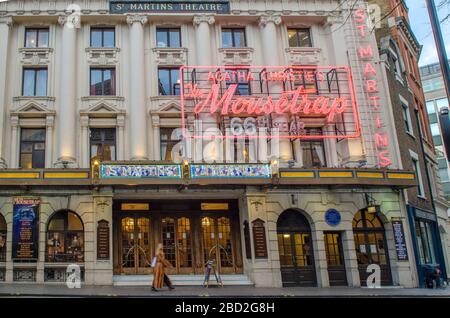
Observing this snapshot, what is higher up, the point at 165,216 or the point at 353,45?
the point at 353,45

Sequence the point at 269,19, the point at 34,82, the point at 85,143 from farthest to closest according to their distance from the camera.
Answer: the point at 269,19, the point at 34,82, the point at 85,143

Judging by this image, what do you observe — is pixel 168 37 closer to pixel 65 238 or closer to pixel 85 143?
pixel 85 143

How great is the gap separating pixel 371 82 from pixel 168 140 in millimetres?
10555

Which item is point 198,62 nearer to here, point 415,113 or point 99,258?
point 99,258

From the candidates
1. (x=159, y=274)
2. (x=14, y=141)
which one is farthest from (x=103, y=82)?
(x=159, y=274)

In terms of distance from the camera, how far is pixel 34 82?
21312mm

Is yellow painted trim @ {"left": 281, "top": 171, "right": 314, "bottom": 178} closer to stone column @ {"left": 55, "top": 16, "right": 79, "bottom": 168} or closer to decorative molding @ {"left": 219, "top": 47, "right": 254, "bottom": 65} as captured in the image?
decorative molding @ {"left": 219, "top": 47, "right": 254, "bottom": 65}

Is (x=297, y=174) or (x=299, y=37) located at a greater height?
(x=299, y=37)

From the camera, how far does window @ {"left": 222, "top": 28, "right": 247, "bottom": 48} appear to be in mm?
22953

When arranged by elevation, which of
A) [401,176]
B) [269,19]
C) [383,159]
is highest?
[269,19]

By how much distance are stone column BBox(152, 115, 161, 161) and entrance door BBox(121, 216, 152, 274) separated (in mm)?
2992
